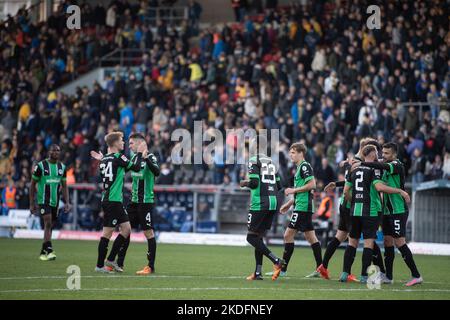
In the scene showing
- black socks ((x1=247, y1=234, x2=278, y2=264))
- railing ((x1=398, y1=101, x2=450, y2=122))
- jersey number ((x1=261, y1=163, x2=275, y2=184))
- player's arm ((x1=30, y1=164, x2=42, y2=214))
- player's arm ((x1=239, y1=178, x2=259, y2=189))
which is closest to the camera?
black socks ((x1=247, y1=234, x2=278, y2=264))

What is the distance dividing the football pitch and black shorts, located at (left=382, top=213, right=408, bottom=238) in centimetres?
82

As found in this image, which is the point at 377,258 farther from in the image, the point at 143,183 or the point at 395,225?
the point at 143,183

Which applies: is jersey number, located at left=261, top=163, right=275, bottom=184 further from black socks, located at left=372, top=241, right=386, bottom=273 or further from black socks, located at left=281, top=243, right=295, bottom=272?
black socks, located at left=372, top=241, right=386, bottom=273

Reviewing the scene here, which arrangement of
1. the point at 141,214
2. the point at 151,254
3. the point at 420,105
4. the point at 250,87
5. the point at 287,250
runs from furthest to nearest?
the point at 250,87, the point at 420,105, the point at 141,214, the point at 151,254, the point at 287,250

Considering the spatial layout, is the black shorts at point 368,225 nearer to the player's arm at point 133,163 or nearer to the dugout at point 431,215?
the player's arm at point 133,163

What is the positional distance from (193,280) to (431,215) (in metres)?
12.1

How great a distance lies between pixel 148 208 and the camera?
16984mm

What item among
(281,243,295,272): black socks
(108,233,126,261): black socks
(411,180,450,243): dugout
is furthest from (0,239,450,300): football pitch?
(411,180,450,243): dugout

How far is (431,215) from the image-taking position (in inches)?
1019

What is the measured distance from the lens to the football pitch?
13.1 m

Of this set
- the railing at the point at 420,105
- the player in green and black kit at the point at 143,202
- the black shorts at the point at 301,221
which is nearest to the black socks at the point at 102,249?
the player in green and black kit at the point at 143,202

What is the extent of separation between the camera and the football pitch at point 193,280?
43.1 ft

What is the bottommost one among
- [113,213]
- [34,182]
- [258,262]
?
[258,262]

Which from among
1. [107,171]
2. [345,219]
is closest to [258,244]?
[345,219]
